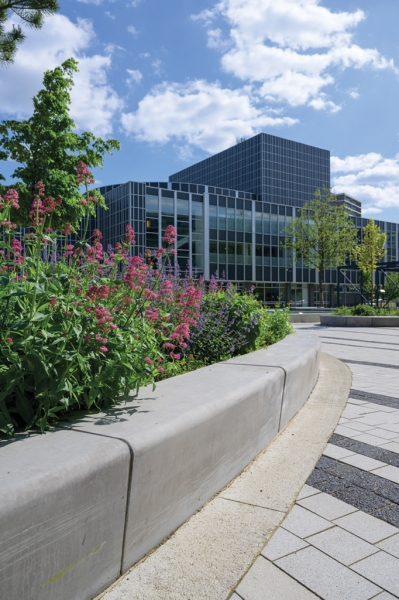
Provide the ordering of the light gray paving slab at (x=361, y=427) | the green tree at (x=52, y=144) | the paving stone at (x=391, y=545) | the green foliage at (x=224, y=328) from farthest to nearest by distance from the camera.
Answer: the green tree at (x=52, y=144) → the green foliage at (x=224, y=328) → the light gray paving slab at (x=361, y=427) → the paving stone at (x=391, y=545)

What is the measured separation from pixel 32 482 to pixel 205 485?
4.60 feet

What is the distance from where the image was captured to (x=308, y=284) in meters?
57.2

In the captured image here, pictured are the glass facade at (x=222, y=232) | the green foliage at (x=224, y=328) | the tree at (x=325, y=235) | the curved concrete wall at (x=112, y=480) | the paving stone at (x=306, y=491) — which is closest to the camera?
the curved concrete wall at (x=112, y=480)

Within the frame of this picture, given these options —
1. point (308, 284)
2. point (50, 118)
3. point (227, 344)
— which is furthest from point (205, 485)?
point (308, 284)

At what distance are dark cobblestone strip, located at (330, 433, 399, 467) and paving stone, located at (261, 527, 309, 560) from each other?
1.46 m

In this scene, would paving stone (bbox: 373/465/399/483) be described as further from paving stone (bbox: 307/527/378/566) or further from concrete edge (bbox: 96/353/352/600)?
paving stone (bbox: 307/527/378/566)

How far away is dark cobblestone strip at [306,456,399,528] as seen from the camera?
295 centimetres

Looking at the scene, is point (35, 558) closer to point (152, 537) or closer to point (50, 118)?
point (152, 537)

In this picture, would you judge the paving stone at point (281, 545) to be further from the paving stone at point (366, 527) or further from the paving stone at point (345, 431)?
the paving stone at point (345, 431)

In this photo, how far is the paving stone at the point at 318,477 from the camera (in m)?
3.37

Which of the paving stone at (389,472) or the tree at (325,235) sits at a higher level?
the tree at (325,235)

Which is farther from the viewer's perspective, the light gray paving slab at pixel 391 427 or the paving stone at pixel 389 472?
the light gray paving slab at pixel 391 427

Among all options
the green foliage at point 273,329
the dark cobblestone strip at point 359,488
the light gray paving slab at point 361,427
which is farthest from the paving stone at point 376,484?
the green foliage at point 273,329

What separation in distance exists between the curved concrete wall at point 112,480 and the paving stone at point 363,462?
823mm
